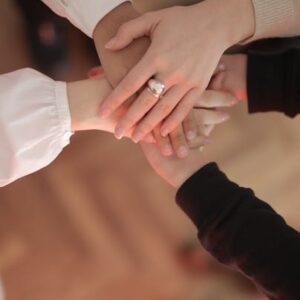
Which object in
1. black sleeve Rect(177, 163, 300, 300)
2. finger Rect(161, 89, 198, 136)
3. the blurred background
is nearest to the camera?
black sleeve Rect(177, 163, 300, 300)

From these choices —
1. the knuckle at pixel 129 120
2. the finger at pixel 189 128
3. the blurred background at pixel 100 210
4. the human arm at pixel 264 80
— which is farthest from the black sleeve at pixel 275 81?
the blurred background at pixel 100 210

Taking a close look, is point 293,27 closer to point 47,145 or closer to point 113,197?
point 47,145

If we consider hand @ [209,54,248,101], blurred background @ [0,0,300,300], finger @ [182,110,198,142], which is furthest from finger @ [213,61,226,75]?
blurred background @ [0,0,300,300]

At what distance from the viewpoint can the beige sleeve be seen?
84cm

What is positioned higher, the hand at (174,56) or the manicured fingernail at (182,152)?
the hand at (174,56)

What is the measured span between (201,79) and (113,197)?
0.49m

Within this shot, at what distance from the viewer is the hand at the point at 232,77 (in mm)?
903

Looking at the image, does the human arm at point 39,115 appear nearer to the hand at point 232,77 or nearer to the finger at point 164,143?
the finger at point 164,143

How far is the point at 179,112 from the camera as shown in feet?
2.64

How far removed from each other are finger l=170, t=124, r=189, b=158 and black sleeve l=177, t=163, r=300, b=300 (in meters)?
0.06

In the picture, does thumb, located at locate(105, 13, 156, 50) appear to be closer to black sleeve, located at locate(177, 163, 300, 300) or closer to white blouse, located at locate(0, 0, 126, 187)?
white blouse, located at locate(0, 0, 126, 187)

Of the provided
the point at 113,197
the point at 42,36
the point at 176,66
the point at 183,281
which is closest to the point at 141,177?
the point at 113,197

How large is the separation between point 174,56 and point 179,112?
0.08 meters

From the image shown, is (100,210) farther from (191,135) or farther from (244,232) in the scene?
(244,232)
